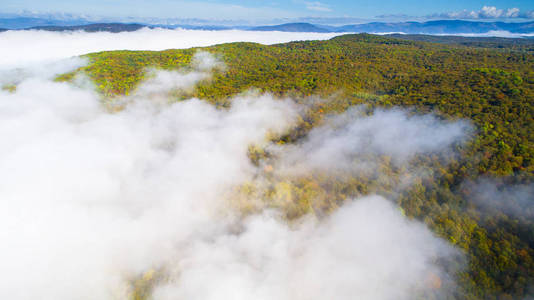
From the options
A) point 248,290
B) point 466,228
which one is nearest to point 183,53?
point 248,290

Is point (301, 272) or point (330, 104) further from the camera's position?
point (330, 104)

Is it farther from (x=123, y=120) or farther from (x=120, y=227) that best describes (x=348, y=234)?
(x=123, y=120)

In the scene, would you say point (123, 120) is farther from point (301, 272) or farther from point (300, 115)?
point (301, 272)

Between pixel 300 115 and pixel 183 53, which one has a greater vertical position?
pixel 183 53

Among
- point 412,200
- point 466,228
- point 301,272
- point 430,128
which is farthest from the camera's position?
point 430,128

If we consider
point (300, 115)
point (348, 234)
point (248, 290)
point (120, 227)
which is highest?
point (300, 115)

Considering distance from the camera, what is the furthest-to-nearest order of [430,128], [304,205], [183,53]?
[183,53] → [430,128] → [304,205]

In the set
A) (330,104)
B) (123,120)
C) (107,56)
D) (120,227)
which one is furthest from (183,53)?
(120,227)
